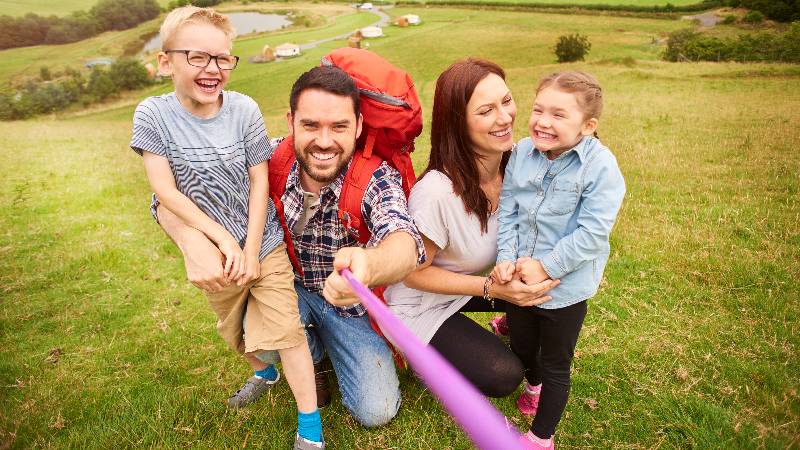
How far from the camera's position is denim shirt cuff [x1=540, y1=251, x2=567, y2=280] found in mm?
2742

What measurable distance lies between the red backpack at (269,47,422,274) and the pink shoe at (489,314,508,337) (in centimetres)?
195

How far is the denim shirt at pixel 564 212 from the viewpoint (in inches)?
104

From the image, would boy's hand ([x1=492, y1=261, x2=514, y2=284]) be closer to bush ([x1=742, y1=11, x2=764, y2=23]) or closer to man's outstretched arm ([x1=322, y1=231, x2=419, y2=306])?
man's outstretched arm ([x1=322, y1=231, x2=419, y2=306])

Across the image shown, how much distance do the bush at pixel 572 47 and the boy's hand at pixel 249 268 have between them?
38.6 metres

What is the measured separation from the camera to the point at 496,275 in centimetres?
301

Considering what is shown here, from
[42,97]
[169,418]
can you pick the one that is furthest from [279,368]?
[42,97]

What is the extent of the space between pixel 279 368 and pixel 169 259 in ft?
11.6

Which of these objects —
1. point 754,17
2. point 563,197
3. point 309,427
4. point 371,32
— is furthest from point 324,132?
point 371,32

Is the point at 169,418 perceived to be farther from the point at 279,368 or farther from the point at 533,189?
the point at 533,189

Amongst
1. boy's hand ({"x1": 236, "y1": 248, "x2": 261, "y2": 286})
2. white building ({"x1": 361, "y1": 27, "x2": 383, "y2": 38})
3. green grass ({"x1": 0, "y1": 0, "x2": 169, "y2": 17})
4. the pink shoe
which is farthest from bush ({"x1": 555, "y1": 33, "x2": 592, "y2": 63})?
boy's hand ({"x1": 236, "y1": 248, "x2": 261, "y2": 286})

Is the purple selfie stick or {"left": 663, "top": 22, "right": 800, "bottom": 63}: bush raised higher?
the purple selfie stick

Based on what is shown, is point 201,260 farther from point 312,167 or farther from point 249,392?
point 249,392

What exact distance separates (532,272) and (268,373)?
2.43 meters

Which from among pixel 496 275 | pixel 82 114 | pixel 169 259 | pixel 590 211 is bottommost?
pixel 82 114
